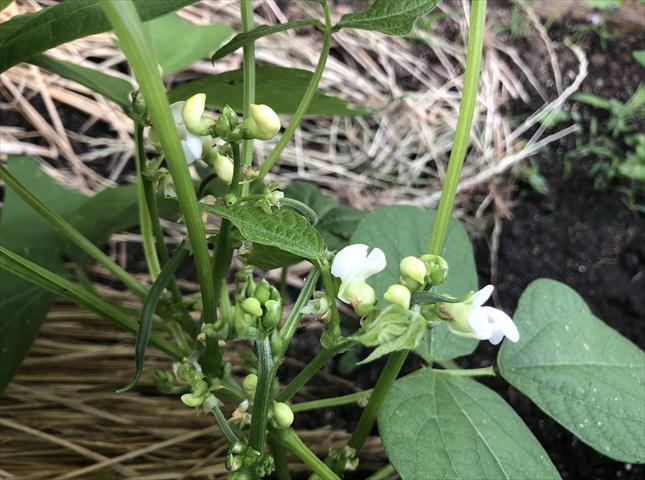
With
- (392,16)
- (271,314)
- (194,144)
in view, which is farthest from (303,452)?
(392,16)

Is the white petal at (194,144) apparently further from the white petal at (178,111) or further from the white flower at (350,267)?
the white flower at (350,267)

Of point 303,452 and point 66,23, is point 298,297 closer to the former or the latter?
point 303,452

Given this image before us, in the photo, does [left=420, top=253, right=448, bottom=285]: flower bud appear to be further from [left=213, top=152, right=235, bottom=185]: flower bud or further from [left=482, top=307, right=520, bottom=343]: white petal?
→ [left=213, top=152, right=235, bottom=185]: flower bud

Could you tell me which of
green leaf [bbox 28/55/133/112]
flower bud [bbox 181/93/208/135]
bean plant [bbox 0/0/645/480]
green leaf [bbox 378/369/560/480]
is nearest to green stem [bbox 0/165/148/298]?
bean plant [bbox 0/0/645/480]

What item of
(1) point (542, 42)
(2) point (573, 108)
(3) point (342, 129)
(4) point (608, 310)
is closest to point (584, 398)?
(4) point (608, 310)

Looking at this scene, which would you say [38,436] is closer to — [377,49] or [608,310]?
[608,310]

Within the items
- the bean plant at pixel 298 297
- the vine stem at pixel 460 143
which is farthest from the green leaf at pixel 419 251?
the vine stem at pixel 460 143
